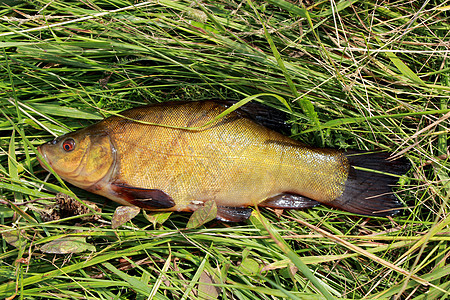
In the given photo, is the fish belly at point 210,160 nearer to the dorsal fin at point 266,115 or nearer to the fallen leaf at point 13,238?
the dorsal fin at point 266,115

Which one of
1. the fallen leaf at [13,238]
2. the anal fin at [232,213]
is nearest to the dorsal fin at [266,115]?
the anal fin at [232,213]

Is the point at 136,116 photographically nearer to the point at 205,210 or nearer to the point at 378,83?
the point at 205,210

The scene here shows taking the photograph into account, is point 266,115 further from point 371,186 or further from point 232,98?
point 371,186

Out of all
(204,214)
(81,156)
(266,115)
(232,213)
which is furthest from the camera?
(266,115)

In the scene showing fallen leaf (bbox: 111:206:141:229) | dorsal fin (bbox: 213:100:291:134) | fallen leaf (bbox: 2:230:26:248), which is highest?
dorsal fin (bbox: 213:100:291:134)

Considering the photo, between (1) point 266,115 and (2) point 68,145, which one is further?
(1) point 266,115

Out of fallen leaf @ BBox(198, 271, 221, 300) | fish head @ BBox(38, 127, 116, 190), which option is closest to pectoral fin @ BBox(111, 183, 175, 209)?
fish head @ BBox(38, 127, 116, 190)

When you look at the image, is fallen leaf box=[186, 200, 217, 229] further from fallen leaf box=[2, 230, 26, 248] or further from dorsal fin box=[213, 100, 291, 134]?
fallen leaf box=[2, 230, 26, 248]

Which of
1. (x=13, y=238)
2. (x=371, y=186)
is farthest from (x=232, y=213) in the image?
(x=13, y=238)
